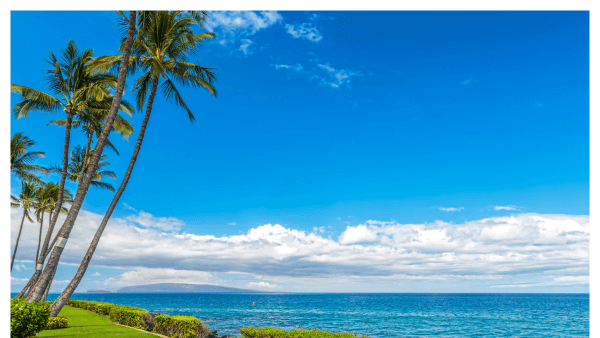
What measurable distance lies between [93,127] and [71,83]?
9.02ft

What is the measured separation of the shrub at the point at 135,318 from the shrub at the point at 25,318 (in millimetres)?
5422

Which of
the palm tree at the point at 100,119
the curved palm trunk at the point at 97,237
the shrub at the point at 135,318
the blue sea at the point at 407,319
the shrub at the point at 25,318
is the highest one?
the palm tree at the point at 100,119

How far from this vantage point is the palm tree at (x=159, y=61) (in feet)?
42.4

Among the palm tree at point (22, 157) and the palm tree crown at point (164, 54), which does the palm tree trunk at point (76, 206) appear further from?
the palm tree at point (22, 157)

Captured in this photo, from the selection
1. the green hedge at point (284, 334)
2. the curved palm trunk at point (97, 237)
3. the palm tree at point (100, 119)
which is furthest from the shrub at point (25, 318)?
the palm tree at point (100, 119)

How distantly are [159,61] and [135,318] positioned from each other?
36.6 feet

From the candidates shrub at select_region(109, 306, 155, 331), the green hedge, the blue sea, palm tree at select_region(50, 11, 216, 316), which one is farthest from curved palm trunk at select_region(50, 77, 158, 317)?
the blue sea

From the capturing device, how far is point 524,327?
130 feet

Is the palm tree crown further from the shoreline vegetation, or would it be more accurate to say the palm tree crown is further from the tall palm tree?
the shoreline vegetation

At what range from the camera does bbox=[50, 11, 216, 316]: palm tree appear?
42.4 feet

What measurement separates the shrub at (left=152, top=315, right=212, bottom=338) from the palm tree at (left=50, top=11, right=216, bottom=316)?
3.58 m

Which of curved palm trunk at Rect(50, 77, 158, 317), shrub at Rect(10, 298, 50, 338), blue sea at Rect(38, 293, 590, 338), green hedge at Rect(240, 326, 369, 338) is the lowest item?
blue sea at Rect(38, 293, 590, 338)
